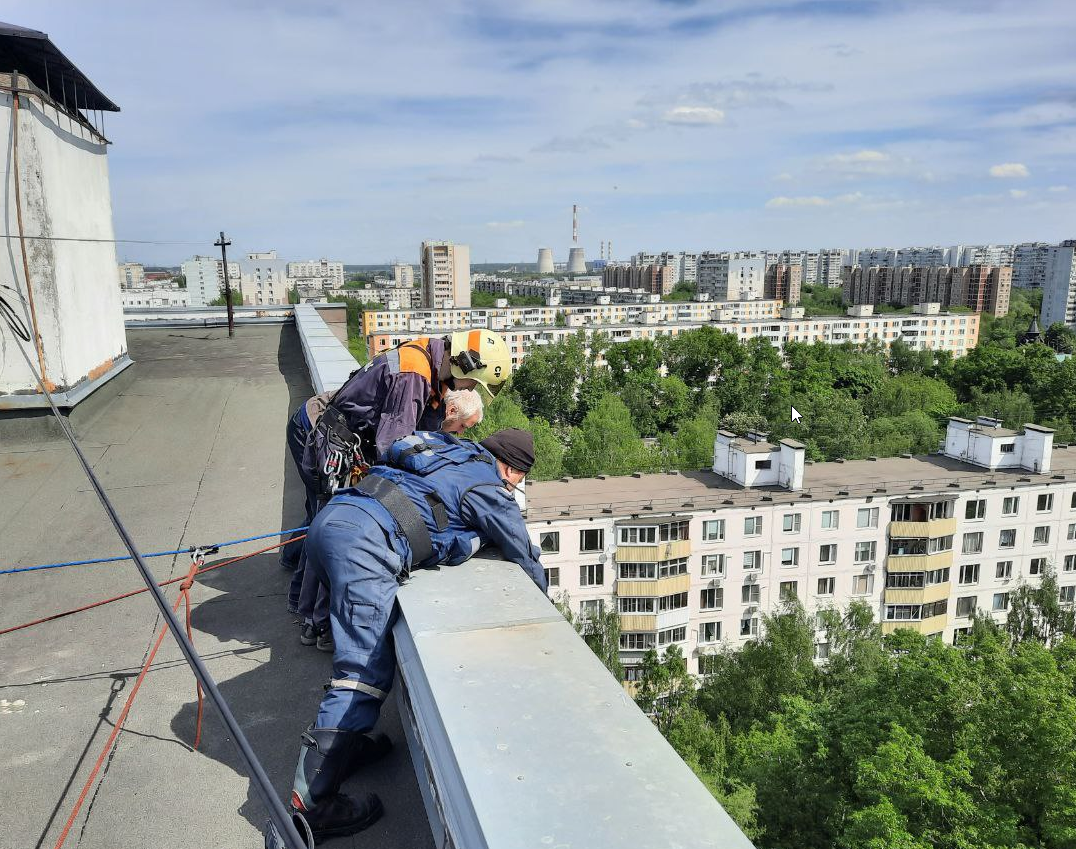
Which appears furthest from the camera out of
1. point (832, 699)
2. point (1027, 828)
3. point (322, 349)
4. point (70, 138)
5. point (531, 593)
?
point (832, 699)

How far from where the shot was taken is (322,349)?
26.6 ft

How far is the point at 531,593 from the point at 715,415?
45.9 metres

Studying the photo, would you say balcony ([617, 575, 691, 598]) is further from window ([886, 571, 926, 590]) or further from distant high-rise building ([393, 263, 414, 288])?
distant high-rise building ([393, 263, 414, 288])

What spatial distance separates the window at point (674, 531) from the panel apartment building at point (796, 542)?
0.03m

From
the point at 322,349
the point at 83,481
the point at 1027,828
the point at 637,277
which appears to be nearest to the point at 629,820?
the point at 83,481

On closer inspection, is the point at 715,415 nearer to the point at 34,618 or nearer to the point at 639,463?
the point at 639,463

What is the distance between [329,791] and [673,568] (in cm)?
1980

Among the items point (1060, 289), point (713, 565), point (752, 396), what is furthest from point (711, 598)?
point (1060, 289)

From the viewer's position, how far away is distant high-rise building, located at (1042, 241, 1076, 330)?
8756cm

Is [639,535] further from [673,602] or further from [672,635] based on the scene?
[672,635]

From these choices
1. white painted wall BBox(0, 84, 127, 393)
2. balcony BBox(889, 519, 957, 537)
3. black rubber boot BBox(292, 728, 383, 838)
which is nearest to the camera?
black rubber boot BBox(292, 728, 383, 838)

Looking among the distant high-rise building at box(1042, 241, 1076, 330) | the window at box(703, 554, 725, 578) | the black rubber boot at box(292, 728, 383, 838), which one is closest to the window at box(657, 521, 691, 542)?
the window at box(703, 554, 725, 578)

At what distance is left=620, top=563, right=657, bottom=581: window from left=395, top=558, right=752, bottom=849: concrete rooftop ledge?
19.2 meters

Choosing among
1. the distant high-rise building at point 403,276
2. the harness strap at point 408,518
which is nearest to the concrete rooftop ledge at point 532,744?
the harness strap at point 408,518
